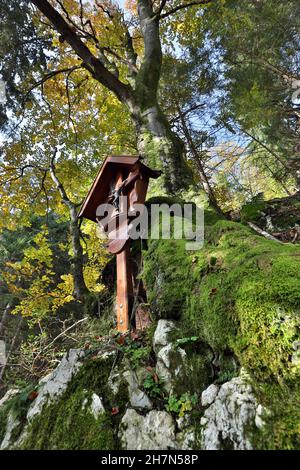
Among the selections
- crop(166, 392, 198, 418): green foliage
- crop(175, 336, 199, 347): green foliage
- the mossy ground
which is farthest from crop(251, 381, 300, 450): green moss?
crop(175, 336, 199, 347): green foliage

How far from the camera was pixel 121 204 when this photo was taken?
4.27 metres

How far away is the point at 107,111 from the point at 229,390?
9626 mm

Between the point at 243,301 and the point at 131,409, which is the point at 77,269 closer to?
the point at 131,409

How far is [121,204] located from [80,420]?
2811 millimetres

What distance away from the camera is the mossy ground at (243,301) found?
175 cm

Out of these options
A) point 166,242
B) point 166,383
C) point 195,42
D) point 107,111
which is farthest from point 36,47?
point 166,383

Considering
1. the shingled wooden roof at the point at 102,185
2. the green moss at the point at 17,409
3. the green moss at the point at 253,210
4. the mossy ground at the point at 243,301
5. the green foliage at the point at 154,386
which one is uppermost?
the shingled wooden roof at the point at 102,185

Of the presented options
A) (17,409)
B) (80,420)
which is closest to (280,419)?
(80,420)

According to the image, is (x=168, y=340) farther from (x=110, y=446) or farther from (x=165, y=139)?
(x=165, y=139)

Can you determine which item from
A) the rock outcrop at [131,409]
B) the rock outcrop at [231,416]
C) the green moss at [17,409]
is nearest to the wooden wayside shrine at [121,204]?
the rock outcrop at [131,409]

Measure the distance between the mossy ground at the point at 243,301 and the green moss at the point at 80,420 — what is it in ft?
2.83

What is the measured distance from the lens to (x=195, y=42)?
934 centimetres

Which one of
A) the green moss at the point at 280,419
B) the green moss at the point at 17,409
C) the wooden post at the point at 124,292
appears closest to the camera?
the green moss at the point at 280,419

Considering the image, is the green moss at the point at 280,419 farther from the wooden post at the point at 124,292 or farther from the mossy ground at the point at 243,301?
the wooden post at the point at 124,292
